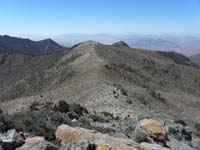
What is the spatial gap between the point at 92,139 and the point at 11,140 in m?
2.65

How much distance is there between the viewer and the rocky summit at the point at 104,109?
46.6 ft

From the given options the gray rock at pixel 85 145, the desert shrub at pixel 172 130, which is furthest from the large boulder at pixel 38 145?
the desert shrub at pixel 172 130

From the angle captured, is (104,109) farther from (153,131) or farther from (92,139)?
(92,139)

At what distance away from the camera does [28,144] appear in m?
12.9

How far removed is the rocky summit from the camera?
14203 millimetres

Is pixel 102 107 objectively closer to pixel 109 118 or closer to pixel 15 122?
pixel 109 118

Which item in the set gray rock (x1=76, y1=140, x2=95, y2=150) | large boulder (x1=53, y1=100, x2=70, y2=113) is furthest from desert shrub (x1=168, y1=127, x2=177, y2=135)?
gray rock (x1=76, y1=140, x2=95, y2=150)

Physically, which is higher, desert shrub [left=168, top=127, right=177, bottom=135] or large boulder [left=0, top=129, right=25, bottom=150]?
large boulder [left=0, top=129, right=25, bottom=150]

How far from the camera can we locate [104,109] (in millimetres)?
30312

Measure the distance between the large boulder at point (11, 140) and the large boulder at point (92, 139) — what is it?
145 centimetres

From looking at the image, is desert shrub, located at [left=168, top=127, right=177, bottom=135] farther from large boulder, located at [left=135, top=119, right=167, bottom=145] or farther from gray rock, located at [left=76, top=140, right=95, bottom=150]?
gray rock, located at [left=76, top=140, right=95, bottom=150]

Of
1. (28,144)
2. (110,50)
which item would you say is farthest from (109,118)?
(110,50)

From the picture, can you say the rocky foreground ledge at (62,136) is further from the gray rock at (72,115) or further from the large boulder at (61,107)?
the large boulder at (61,107)

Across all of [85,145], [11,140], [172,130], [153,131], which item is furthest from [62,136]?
[172,130]
